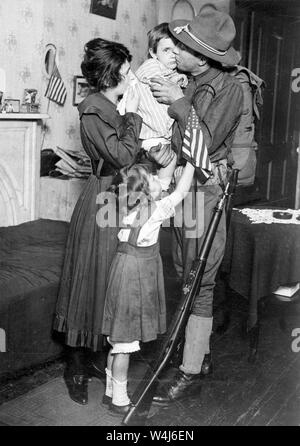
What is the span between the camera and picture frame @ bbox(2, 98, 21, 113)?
4254mm

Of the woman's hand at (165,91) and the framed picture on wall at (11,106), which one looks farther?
the framed picture on wall at (11,106)

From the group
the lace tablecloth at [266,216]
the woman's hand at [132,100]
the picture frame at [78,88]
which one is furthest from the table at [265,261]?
the picture frame at [78,88]

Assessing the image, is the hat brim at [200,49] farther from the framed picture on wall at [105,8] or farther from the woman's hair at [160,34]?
the framed picture on wall at [105,8]

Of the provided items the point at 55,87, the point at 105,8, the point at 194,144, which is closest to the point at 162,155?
the point at 194,144

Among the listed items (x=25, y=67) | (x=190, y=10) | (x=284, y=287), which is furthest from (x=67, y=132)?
(x=284, y=287)

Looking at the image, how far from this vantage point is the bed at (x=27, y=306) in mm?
3033

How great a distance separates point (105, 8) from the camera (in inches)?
211

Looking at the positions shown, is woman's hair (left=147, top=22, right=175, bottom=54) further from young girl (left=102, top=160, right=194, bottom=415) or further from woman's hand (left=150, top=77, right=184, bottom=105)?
young girl (left=102, top=160, right=194, bottom=415)

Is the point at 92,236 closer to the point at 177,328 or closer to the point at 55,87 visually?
the point at 177,328

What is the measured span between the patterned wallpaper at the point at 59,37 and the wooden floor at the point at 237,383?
1.83m

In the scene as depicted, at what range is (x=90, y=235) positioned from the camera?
2.77 metres

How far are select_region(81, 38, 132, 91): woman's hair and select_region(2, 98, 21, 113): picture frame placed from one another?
172 centimetres

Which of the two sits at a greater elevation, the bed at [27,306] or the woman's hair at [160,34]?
the woman's hair at [160,34]

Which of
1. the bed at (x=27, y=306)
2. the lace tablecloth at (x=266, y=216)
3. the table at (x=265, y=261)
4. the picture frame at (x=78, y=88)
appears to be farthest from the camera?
the picture frame at (x=78, y=88)
